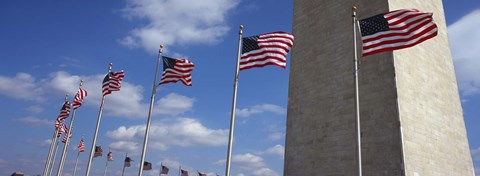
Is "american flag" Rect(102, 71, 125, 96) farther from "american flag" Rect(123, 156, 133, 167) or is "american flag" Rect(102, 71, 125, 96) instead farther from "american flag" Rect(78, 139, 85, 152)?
"american flag" Rect(123, 156, 133, 167)

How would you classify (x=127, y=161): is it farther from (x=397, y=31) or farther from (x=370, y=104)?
(x=397, y=31)

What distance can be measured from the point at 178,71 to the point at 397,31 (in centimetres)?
891

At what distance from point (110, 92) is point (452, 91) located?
20.0 meters

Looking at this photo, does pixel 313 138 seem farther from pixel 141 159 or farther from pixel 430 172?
pixel 141 159

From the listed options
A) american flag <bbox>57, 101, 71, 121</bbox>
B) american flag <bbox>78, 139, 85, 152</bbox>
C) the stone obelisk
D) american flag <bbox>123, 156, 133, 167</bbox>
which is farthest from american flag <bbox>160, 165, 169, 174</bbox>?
the stone obelisk

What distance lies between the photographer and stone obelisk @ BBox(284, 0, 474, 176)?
17.1 metres

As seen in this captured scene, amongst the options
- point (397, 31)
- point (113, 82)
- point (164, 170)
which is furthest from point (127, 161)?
point (397, 31)

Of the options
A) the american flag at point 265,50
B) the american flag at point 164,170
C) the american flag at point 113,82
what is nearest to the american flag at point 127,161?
the american flag at point 164,170

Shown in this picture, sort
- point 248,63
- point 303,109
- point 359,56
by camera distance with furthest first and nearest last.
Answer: point 303,109 < point 359,56 < point 248,63

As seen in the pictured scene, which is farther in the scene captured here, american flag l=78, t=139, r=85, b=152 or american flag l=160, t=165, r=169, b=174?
american flag l=160, t=165, r=169, b=174

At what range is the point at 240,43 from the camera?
560 inches

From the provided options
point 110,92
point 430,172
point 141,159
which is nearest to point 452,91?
point 430,172

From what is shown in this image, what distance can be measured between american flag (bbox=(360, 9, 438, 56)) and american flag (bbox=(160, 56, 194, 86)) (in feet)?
24.1

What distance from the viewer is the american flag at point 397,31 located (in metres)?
12.2
